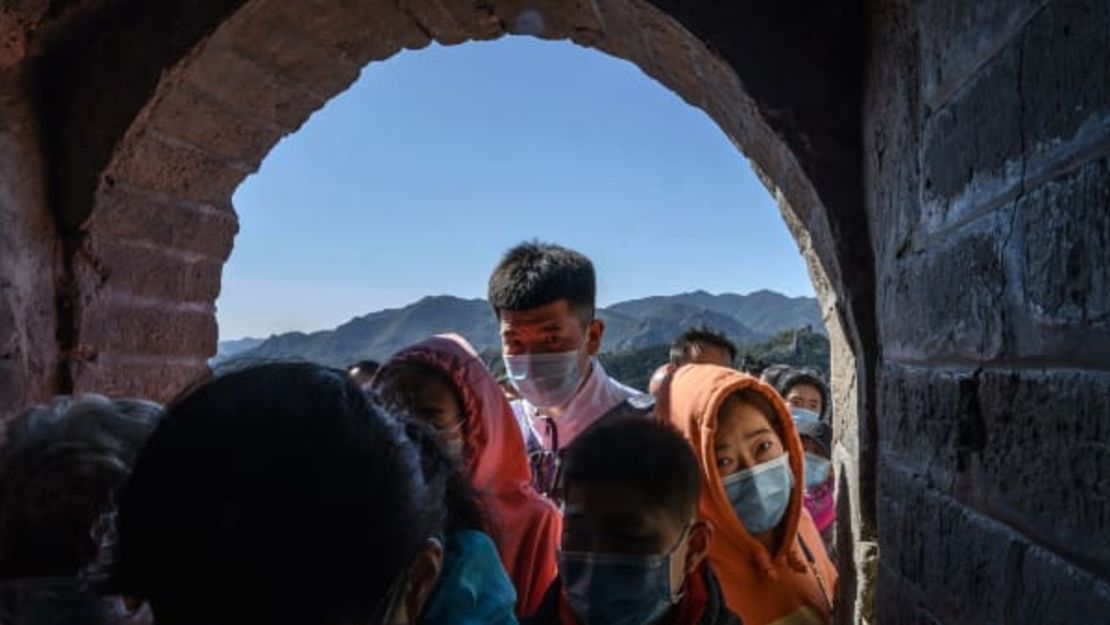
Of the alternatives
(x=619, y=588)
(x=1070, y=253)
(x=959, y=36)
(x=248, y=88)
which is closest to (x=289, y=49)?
(x=248, y=88)

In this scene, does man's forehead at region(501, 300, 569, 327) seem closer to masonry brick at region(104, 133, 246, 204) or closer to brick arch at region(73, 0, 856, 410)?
brick arch at region(73, 0, 856, 410)

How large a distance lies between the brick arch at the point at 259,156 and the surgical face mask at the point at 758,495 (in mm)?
166

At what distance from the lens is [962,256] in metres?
1.08

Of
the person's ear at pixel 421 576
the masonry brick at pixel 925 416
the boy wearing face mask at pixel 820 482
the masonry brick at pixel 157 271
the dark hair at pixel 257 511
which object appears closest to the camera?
the dark hair at pixel 257 511

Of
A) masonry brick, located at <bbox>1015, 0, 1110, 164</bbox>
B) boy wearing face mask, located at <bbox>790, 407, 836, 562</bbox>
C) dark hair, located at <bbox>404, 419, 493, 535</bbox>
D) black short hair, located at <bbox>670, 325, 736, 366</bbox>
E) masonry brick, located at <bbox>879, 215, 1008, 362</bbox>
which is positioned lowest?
boy wearing face mask, located at <bbox>790, 407, 836, 562</bbox>

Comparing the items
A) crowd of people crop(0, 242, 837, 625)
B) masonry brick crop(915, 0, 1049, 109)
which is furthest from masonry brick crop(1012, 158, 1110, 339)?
crowd of people crop(0, 242, 837, 625)

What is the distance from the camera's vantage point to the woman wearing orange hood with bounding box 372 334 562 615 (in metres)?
1.86

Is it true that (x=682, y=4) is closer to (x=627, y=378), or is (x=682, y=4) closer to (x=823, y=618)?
(x=823, y=618)

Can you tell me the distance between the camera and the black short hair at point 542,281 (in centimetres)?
245

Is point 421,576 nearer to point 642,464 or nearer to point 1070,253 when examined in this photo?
point 1070,253

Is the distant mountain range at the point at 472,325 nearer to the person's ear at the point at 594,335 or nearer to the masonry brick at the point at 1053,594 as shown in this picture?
the person's ear at the point at 594,335

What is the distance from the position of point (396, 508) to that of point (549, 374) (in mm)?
1713

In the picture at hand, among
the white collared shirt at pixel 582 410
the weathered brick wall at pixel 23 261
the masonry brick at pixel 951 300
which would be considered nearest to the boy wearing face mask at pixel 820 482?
the white collared shirt at pixel 582 410

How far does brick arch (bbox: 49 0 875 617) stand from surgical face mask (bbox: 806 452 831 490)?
1345mm
